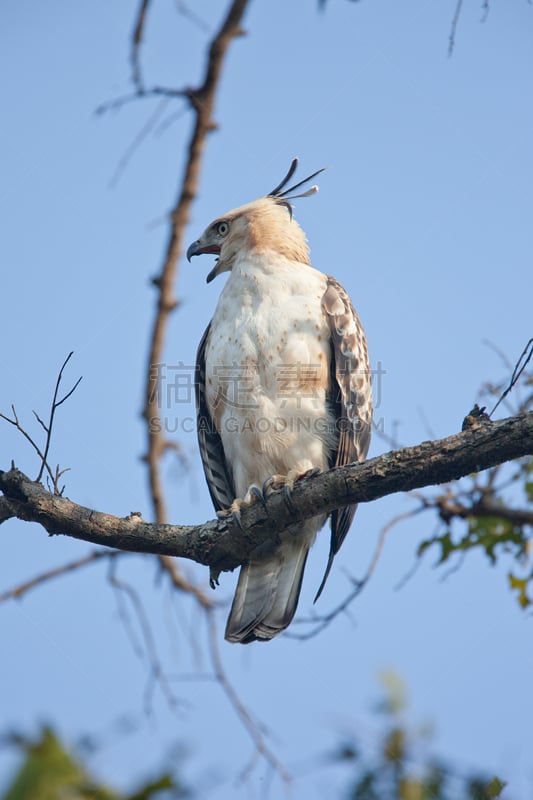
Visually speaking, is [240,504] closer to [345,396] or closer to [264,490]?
[264,490]

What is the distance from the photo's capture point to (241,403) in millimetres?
5289

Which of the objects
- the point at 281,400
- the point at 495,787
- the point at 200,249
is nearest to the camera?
the point at 495,787

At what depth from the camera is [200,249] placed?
6391 millimetres

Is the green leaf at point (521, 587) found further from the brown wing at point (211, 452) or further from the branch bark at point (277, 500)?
the brown wing at point (211, 452)

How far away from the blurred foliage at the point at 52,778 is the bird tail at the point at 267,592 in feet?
10.2

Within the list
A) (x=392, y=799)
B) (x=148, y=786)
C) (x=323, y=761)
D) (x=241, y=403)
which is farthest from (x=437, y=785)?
(x=241, y=403)

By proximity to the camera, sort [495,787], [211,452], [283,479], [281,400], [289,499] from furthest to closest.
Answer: [211,452] → [281,400] → [283,479] → [289,499] → [495,787]

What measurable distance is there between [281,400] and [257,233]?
58.6 inches

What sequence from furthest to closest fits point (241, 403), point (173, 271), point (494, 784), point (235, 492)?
point (235, 492)
point (241, 403)
point (173, 271)
point (494, 784)

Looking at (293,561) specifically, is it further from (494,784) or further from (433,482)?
(494,784)

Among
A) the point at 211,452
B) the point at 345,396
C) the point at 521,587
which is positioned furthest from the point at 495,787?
the point at 211,452

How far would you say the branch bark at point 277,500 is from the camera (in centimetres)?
355

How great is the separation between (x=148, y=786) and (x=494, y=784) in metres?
1.79

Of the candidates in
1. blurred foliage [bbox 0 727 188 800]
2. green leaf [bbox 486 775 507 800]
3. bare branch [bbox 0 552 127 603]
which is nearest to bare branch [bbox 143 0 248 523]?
bare branch [bbox 0 552 127 603]
